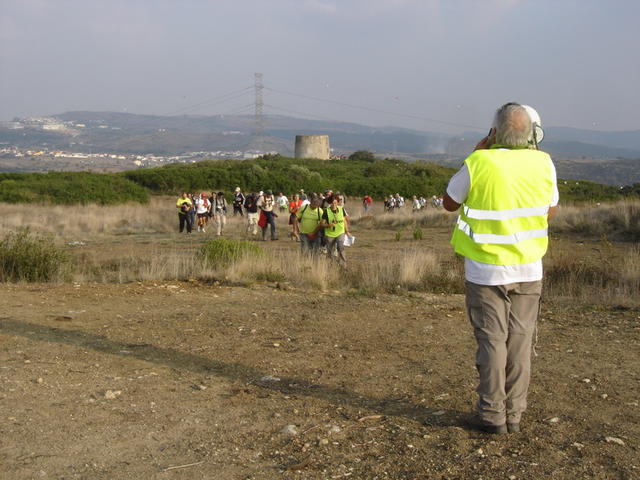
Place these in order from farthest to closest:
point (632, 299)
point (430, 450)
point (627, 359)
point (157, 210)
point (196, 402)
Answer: point (157, 210) < point (632, 299) < point (627, 359) < point (196, 402) < point (430, 450)

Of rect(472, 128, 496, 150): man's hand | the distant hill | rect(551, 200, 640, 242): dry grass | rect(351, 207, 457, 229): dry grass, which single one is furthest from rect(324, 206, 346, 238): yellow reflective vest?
the distant hill

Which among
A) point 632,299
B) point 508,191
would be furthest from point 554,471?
point 632,299

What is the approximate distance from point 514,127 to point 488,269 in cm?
80

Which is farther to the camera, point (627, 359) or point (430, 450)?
point (627, 359)

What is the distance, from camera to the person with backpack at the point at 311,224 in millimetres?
13156

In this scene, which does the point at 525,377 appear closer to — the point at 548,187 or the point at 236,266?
the point at 548,187

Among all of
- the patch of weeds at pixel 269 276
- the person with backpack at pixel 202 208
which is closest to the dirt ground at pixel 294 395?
the patch of weeds at pixel 269 276

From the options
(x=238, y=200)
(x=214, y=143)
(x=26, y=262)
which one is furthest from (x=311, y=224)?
(x=214, y=143)

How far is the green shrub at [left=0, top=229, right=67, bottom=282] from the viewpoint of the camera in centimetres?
1062

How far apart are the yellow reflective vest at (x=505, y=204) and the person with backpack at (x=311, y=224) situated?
30.2 feet

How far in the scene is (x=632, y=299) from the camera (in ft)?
28.5

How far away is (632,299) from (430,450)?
5.85 metres

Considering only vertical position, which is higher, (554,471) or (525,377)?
(525,377)

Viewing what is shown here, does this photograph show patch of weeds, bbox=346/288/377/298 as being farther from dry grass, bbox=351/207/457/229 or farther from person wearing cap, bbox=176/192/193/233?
dry grass, bbox=351/207/457/229
